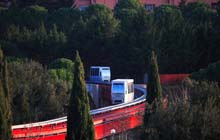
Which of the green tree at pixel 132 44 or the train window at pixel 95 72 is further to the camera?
the green tree at pixel 132 44

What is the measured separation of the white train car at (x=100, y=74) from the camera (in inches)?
1884

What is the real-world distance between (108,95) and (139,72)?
34.1ft

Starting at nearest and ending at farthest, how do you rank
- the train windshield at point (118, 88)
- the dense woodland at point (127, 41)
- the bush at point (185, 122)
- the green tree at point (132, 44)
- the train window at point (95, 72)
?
the bush at point (185, 122) → the train windshield at point (118, 88) → the train window at point (95, 72) → the dense woodland at point (127, 41) → the green tree at point (132, 44)

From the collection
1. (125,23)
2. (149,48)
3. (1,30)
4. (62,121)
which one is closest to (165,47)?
(149,48)

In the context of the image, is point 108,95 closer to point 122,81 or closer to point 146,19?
point 122,81

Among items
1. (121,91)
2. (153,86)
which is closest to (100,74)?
(121,91)

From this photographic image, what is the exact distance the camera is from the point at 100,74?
47875mm

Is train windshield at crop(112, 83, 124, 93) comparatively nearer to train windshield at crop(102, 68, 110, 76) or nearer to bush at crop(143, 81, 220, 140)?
train windshield at crop(102, 68, 110, 76)

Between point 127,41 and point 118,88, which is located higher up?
point 127,41

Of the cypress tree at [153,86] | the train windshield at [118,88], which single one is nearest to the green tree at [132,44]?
the train windshield at [118,88]

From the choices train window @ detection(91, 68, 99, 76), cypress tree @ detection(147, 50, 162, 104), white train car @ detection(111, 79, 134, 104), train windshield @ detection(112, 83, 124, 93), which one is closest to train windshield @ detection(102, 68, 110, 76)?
train window @ detection(91, 68, 99, 76)

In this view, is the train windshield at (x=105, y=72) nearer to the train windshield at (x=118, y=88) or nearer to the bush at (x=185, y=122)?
Answer: the train windshield at (x=118, y=88)

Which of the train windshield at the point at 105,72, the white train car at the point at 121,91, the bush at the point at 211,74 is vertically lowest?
the white train car at the point at 121,91

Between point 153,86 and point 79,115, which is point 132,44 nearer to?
point 153,86
